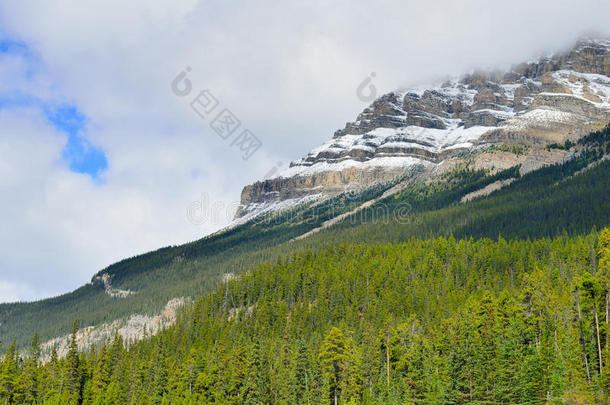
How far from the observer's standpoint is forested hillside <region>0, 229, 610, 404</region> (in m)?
54.1

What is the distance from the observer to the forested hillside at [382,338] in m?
54.1

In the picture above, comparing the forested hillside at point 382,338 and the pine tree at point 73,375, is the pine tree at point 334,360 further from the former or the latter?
the pine tree at point 73,375

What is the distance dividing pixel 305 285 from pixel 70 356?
170 ft

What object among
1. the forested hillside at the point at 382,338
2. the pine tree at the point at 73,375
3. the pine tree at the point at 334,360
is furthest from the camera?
the pine tree at the point at 73,375

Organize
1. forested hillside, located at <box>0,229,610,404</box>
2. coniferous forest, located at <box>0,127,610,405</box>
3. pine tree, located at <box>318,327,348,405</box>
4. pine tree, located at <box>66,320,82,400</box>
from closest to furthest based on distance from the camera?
forested hillside, located at <box>0,229,610,404</box> → coniferous forest, located at <box>0,127,610,405</box> → pine tree, located at <box>318,327,348,405</box> → pine tree, located at <box>66,320,82,400</box>

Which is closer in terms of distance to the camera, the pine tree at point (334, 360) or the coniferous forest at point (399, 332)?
the coniferous forest at point (399, 332)

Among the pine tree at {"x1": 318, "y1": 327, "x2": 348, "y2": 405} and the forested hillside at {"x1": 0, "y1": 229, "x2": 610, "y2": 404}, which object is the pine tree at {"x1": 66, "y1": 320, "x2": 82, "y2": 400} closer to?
the forested hillside at {"x1": 0, "y1": 229, "x2": 610, "y2": 404}

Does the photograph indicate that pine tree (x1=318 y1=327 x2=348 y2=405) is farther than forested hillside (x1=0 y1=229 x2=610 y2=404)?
Yes

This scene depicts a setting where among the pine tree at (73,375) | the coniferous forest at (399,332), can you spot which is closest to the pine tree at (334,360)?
the coniferous forest at (399,332)

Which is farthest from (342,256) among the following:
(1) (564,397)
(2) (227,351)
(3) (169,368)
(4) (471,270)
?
(1) (564,397)

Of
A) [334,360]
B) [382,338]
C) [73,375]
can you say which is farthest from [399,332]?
[73,375]

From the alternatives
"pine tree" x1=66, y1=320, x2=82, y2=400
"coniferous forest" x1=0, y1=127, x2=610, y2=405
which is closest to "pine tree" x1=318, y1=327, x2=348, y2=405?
"coniferous forest" x1=0, y1=127, x2=610, y2=405

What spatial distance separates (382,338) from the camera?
262 ft

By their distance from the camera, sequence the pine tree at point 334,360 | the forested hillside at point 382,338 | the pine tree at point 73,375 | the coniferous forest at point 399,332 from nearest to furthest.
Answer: the forested hillside at point 382,338, the coniferous forest at point 399,332, the pine tree at point 334,360, the pine tree at point 73,375
